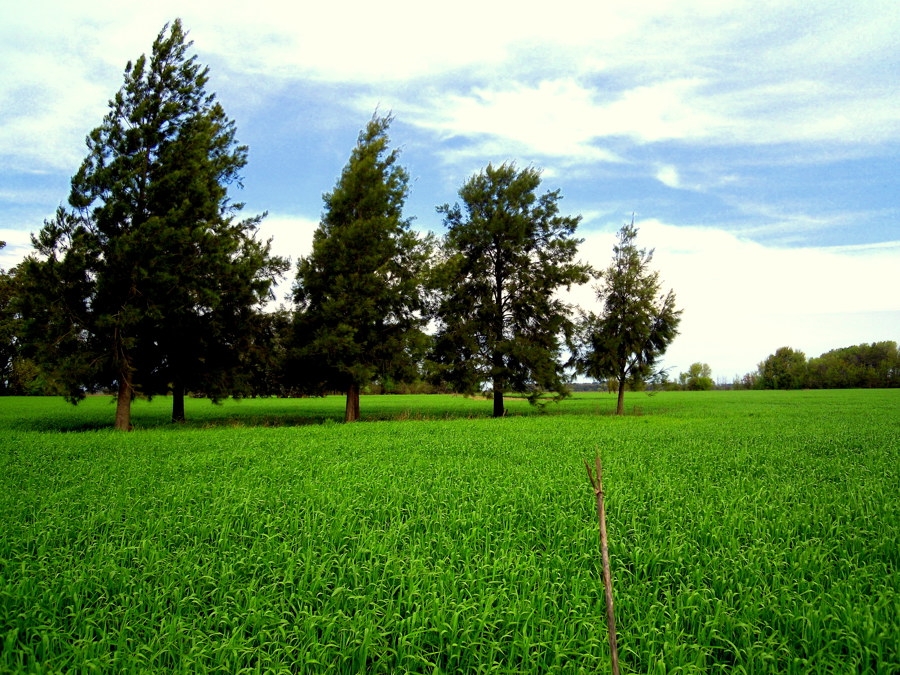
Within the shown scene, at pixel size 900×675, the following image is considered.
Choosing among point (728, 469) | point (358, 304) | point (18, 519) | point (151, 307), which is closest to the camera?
point (18, 519)

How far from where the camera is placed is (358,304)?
23.7 metres

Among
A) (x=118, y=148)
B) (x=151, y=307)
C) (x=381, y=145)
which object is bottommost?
(x=151, y=307)

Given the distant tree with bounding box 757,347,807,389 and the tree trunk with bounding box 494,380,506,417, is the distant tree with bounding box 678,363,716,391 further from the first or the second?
the tree trunk with bounding box 494,380,506,417

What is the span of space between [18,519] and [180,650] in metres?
5.40

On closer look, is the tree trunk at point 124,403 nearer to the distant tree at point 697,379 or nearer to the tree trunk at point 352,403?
the tree trunk at point 352,403

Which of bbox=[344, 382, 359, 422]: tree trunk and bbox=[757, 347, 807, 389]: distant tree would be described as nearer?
bbox=[344, 382, 359, 422]: tree trunk

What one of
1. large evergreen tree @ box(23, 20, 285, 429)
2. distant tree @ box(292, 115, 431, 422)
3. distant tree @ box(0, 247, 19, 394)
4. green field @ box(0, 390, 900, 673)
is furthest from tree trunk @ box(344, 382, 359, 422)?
distant tree @ box(0, 247, 19, 394)

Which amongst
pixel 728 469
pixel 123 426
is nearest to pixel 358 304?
pixel 123 426

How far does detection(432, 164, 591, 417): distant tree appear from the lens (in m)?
29.0

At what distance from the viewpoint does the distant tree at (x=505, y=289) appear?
95.0ft

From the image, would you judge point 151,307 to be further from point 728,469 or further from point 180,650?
point 728,469

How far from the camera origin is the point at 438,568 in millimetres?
5473

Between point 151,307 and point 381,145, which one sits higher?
point 381,145

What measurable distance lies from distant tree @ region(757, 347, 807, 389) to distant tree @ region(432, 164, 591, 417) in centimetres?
9831
